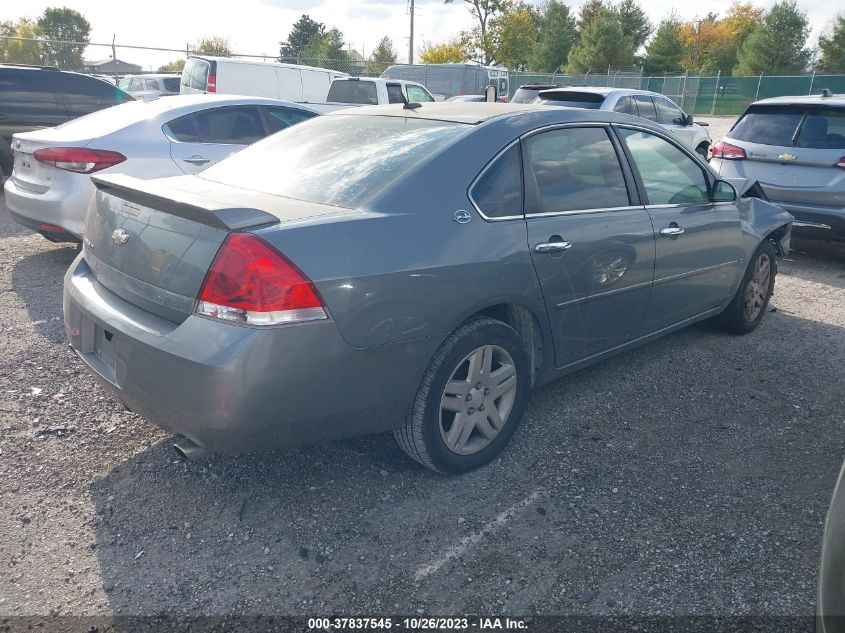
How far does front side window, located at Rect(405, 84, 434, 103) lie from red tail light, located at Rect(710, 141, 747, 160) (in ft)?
→ 31.0

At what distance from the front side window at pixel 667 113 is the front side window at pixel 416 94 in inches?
225

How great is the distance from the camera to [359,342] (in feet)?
8.66

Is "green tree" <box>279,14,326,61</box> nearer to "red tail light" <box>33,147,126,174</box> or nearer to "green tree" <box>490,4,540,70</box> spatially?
"green tree" <box>490,4,540,70</box>

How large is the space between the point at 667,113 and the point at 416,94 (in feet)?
20.7

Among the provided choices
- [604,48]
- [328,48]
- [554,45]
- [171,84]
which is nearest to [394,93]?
[171,84]

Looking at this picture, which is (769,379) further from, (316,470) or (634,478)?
(316,470)

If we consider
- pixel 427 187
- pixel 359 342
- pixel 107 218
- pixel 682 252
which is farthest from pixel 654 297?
pixel 107 218

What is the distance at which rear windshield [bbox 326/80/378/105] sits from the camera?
47.9ft

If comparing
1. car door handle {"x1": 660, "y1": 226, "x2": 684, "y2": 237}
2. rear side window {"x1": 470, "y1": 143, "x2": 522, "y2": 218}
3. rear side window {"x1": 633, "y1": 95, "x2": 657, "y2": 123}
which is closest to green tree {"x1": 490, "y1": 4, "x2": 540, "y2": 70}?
rear side window {"x1": 633, "y1": 95, "x2": 657, "y2": 123}

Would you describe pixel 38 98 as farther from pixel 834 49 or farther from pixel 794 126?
pixel 834 49

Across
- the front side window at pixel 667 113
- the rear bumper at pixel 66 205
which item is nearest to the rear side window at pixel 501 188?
the rear bumper at pixel 66 205

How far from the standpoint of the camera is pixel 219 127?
6820mm

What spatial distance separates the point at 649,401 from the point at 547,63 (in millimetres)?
52981

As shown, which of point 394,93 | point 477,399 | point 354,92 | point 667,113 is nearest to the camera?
point 477,399
